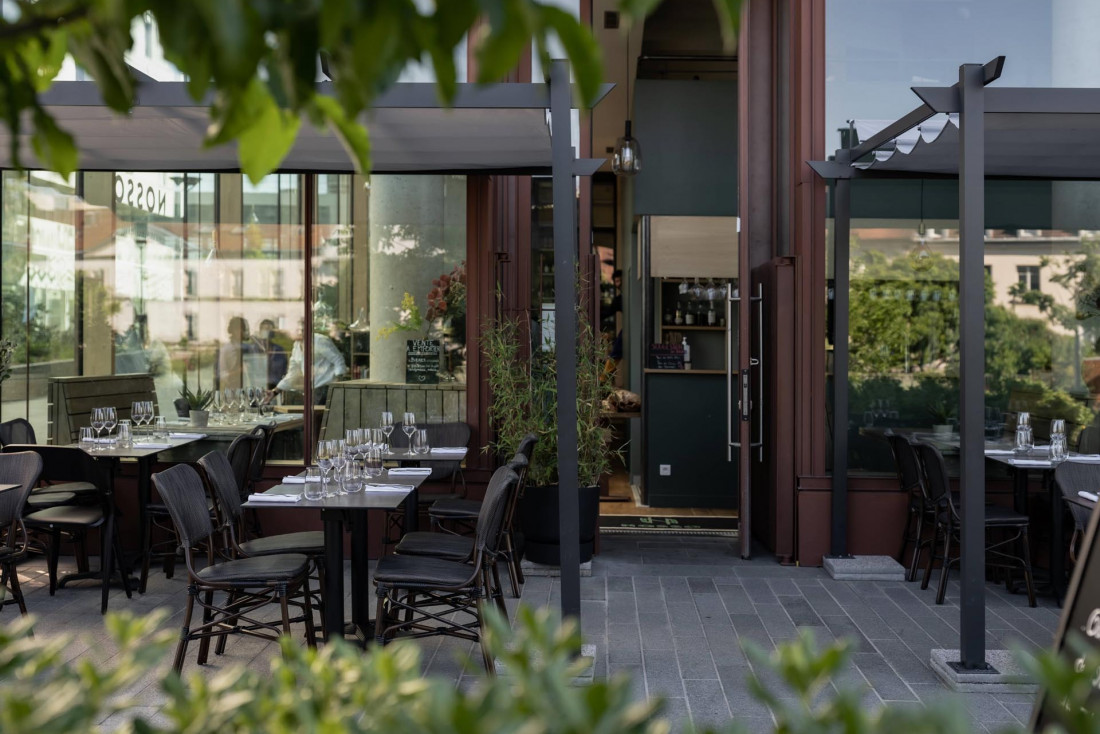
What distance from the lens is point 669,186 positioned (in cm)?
977

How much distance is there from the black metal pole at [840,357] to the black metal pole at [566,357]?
292cm

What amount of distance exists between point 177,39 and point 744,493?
6.55 m

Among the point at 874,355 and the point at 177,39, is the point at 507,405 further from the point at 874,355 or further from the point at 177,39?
the point at 177,39

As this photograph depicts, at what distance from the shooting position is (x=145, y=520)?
646 centimetres

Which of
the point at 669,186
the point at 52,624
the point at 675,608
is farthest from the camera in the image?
the point at 669,186

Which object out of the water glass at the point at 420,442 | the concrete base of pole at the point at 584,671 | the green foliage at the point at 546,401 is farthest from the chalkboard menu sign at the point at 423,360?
the concrete base of pole at the point at 584,671

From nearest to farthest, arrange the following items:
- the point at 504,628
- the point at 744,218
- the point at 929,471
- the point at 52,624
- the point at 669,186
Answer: the point at 504,628, the point at 52,624, the point at 929,471, the point at 744,218, the point at 669,186

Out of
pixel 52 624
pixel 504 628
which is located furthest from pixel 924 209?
pixel 504 628

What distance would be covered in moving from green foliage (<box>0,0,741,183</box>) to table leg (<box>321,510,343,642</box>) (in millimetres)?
3664

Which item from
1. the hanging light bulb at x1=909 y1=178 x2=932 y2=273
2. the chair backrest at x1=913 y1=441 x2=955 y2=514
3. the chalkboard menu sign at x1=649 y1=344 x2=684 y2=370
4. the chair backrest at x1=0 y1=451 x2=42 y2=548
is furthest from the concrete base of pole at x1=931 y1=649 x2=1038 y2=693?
the chalkboard menu sign at x1=649 y1=344 x2=684 y2=370

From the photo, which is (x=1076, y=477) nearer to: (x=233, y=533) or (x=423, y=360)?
(x=423, y=360)

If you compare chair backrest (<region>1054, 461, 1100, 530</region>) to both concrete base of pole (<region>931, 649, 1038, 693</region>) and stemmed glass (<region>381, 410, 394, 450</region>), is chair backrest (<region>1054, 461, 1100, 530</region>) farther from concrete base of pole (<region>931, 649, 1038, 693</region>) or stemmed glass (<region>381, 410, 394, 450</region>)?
stemmed glass (<region>381, 410, 394, 450</region>)

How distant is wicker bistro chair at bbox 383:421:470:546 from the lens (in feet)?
22.7

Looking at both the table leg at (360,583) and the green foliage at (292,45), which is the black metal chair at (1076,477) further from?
the green foliage at (292,45)
